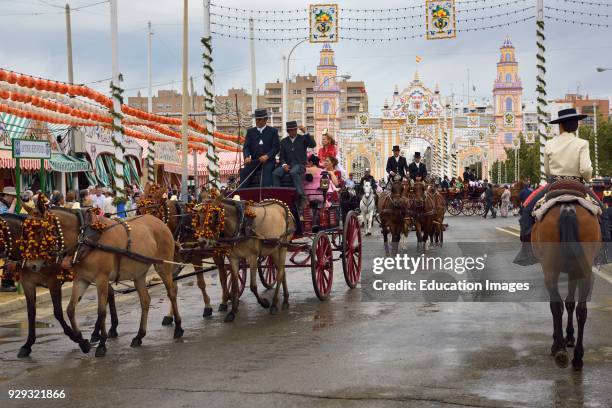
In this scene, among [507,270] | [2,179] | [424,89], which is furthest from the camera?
[424,89]

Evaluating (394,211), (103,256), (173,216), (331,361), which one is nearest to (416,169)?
(394,211)

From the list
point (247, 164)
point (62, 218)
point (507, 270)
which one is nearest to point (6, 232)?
point (62, 218)

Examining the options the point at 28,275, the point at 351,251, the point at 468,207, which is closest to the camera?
the point at 28,275

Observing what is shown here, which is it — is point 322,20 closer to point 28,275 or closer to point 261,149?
point 261,149

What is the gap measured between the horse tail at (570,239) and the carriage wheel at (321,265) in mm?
5027

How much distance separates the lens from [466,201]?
5009 centimetres

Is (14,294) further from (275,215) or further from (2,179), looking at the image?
(2,179)

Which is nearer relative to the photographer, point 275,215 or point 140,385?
point 140,385

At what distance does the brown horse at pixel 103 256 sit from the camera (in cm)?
972

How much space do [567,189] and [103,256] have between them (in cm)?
506

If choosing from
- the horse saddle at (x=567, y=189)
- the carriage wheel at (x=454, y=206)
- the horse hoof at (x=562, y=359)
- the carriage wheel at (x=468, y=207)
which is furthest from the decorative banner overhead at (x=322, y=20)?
the carriage wheel at (x=468, y=207)

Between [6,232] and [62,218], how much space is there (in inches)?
23.9

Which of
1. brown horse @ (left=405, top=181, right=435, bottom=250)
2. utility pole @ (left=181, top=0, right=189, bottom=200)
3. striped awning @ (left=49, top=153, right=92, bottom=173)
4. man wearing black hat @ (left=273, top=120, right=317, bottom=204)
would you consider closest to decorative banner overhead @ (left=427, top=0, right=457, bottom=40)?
brown horse @ (left=405, top=181, right=435, bottom=250)

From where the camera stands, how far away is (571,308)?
8.93 metres
